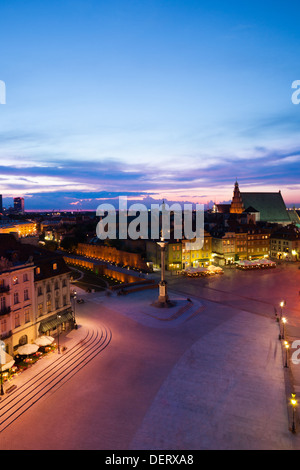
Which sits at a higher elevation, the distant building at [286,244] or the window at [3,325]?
the distant building at [286,244]

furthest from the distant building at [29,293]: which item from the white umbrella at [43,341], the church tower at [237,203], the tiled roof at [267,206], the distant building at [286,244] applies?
the tiled roof at [267,206]

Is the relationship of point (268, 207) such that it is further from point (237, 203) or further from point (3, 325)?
point (3, 325)

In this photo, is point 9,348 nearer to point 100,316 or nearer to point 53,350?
point 53,350

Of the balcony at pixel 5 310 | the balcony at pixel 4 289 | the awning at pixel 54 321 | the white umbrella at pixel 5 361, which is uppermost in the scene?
the balcony at pixel 4 289

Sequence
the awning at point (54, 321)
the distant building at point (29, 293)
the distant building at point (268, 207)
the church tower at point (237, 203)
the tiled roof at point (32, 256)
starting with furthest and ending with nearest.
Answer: the distant building at point (268, 207)
the church tower at point (237, 203)
the awning at point (54, 321)
the tiled roof at point (32, 256)
the distant building at point (29, 293)

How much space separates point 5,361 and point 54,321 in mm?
8193

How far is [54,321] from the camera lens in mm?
35625

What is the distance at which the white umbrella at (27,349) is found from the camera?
2924 cm

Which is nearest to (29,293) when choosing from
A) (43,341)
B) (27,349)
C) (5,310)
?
(5,310)

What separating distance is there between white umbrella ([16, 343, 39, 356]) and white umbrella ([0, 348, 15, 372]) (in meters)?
1.00

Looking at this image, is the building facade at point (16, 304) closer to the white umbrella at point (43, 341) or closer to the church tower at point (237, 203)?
the white umbrella at point (43, 341)

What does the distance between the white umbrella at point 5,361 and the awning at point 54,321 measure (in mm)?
5333

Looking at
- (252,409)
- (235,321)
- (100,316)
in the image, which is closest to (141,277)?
(100,316)

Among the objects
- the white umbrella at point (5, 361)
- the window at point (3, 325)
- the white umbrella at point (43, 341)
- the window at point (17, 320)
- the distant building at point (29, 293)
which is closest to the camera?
the white umbrella at point (5, 361)
